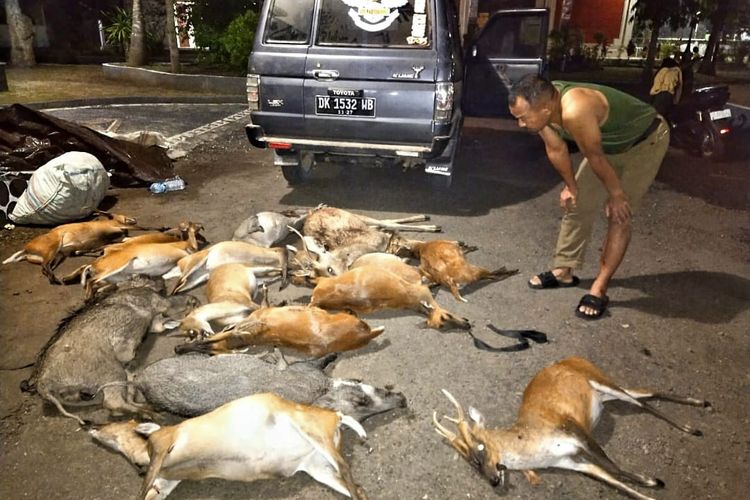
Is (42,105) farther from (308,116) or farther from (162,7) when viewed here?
(162,7)

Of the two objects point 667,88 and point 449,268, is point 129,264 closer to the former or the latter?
point 449,268

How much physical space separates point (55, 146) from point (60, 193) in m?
1.26

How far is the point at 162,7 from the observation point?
2150 cm

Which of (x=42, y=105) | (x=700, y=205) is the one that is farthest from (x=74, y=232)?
(x=42, y=105)

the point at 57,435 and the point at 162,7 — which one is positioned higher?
the point at 162,7

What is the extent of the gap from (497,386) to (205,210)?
4.06m

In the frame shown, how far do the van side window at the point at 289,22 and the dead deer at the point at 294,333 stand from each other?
3.56 meters

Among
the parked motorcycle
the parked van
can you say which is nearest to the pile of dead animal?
the parked van

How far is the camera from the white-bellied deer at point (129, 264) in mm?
3996

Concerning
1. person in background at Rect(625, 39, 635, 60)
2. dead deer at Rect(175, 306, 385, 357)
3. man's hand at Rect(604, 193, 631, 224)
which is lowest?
dead deer at Rect(175, 306, 385, 357)

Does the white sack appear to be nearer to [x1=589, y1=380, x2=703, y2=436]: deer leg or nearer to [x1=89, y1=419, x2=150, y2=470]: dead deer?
[x1=89, y1=419, x2=150, y2=470]: dead deer

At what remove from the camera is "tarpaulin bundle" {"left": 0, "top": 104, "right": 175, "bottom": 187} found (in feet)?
19.5

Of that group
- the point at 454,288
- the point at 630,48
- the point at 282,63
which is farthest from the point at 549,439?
the point at 630,48

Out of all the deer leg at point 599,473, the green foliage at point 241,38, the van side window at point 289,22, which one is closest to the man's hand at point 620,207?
the deer leg at point 599,473
